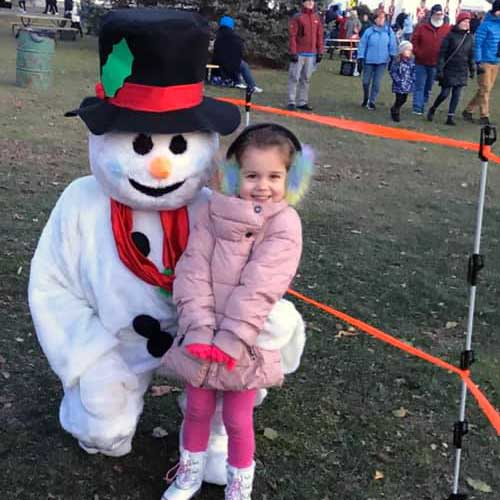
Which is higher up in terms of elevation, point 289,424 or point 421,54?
point 421,54

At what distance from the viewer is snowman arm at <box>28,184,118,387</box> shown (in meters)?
3.03

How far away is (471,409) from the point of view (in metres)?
4.12

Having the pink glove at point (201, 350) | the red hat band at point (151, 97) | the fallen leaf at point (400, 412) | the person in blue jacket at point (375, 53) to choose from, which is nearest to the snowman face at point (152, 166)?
the red hat band at point (151, 97)

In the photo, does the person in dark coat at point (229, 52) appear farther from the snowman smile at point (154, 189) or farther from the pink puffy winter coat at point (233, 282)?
the pink puffy winter coat at point (233, 282)

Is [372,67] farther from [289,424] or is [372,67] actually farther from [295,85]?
[289,424]

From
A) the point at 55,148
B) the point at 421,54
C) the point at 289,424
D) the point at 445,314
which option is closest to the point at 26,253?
the point at 289,424

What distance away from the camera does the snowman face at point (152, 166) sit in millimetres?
2850

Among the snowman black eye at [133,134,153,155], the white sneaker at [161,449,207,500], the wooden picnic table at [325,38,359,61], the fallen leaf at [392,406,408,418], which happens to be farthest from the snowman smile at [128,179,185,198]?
the wooden picnic table at [325,38,359,61]

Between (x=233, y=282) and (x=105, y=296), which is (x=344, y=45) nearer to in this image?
(x=105, y=296)

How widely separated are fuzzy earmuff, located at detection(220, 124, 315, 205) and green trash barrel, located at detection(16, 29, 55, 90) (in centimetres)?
1054

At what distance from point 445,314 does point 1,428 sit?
124 inches

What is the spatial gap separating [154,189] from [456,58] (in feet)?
35.3

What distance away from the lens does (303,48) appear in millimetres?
12953

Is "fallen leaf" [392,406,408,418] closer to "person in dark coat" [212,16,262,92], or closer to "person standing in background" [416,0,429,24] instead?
"person in dark coat" [212,16,262,92]
